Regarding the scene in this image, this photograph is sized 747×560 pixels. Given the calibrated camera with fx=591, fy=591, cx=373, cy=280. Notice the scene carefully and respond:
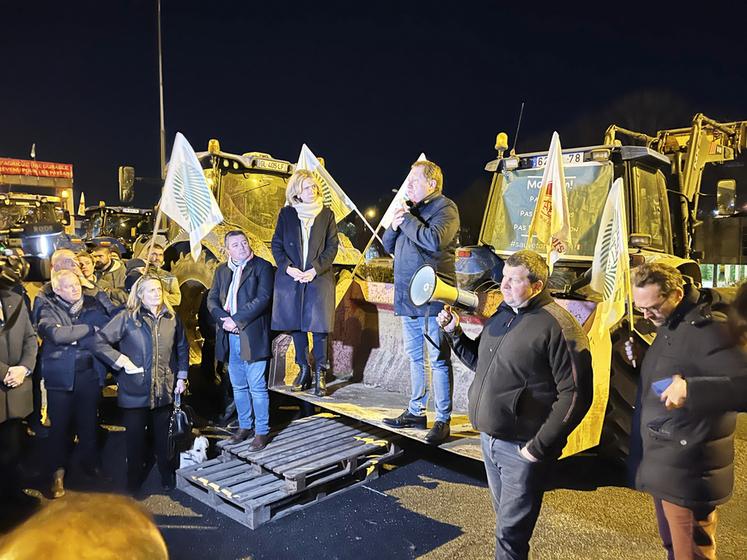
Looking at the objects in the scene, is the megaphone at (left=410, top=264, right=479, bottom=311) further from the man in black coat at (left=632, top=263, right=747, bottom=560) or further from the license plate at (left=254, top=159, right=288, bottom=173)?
the license plate at (left=254, top=159, right=288, bottom=173)

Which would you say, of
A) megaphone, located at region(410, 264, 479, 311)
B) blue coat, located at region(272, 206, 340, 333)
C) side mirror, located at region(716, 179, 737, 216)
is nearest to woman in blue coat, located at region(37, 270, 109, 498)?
blue coat, located at region(272, 206, 340, 333)

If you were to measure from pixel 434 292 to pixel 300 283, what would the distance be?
6.28ft

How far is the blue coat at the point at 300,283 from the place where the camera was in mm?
4855

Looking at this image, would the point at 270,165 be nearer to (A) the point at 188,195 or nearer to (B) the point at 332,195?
(B) the point at 332,195

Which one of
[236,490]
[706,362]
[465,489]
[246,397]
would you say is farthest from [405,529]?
[706,362]

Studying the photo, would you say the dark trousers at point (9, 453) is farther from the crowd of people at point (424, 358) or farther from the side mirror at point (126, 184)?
the side mirror at point (126, 184)

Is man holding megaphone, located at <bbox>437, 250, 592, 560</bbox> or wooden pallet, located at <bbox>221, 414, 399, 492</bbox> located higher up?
man holding megaphone, located at <bbox>437, 250, 592, 560</bbox>

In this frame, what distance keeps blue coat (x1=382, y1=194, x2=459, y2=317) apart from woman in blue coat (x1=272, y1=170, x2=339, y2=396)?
2.51 ft

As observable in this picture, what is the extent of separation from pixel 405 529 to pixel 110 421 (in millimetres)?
3707

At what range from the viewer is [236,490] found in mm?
4086

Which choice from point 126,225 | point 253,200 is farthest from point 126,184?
point 126,225

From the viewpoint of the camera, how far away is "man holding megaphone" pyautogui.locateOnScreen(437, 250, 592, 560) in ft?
8.70

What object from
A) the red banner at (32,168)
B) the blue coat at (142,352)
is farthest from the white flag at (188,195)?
the red banner at (32,168)

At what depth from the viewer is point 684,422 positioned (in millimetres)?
2488
